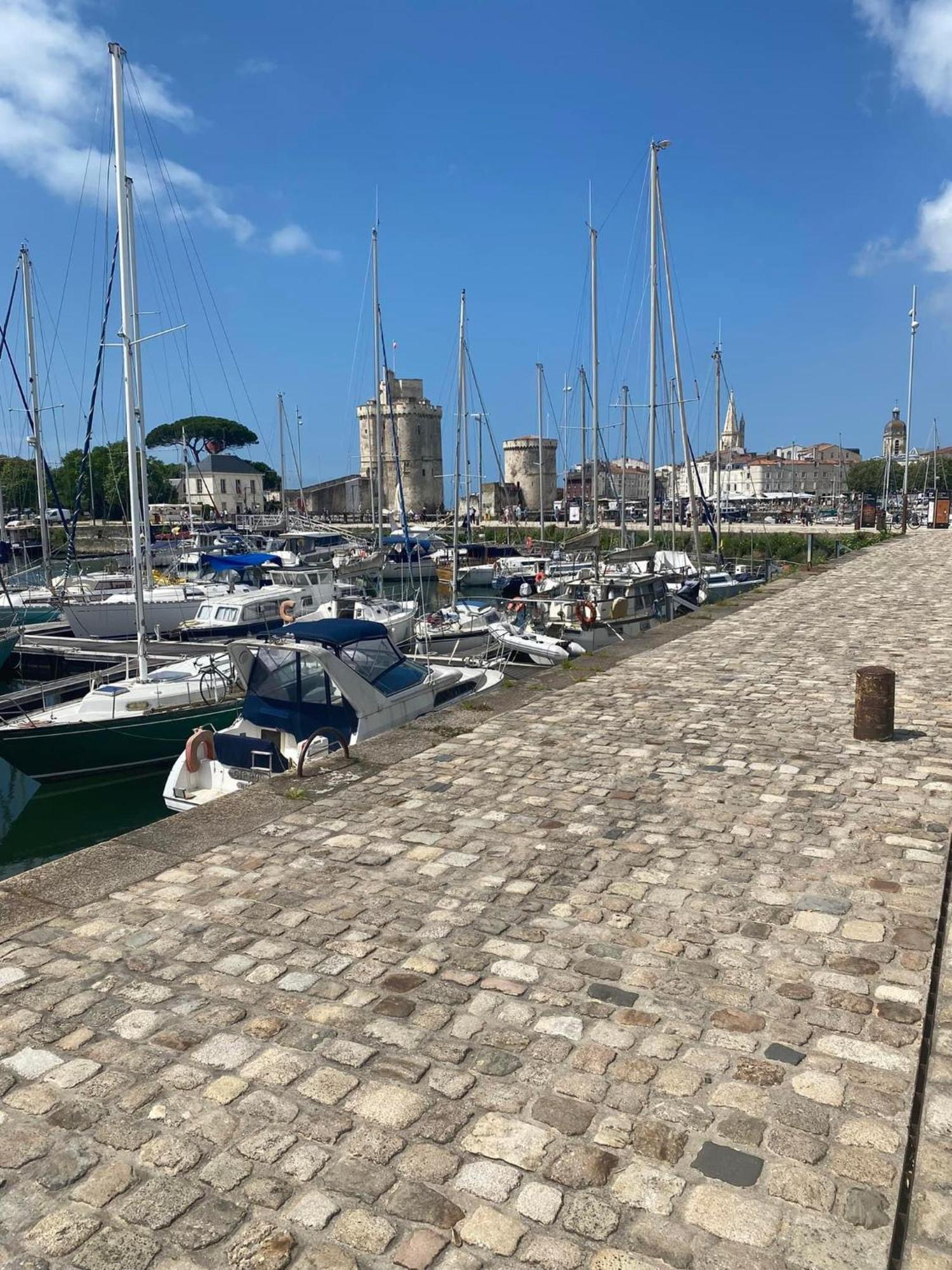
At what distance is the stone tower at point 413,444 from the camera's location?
8456 cm

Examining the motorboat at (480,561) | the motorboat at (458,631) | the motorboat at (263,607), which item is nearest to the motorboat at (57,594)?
the motorboat at (263,607)

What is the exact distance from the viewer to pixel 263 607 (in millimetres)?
22672

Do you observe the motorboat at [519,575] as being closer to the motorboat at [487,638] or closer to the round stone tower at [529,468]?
the motorboat at [487,638]

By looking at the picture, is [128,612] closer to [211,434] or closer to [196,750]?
[196,750]

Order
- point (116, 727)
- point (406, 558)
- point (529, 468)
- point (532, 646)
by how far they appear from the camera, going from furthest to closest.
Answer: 1. point (529, 468)
2. point (406, 558)
3. point (532, 646)
4. point (116, 727)

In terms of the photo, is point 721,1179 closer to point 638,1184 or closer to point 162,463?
point 638,1184

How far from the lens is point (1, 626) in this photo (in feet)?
68.9

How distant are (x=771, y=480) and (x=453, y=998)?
139 meters

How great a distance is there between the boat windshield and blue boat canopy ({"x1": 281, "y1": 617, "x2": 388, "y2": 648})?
7cm

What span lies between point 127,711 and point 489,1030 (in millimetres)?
A: 10557

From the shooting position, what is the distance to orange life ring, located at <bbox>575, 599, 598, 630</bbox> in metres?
20.6

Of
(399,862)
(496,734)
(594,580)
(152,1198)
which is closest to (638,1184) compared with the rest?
(152,1198)

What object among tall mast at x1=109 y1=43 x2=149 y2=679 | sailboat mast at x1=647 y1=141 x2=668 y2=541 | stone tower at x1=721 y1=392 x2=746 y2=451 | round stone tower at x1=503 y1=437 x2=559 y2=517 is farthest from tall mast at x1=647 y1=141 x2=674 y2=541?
stone tower at x1=721 y1=392 x2=746 y2=451

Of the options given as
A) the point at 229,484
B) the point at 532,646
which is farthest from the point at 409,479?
the point at 532,646
